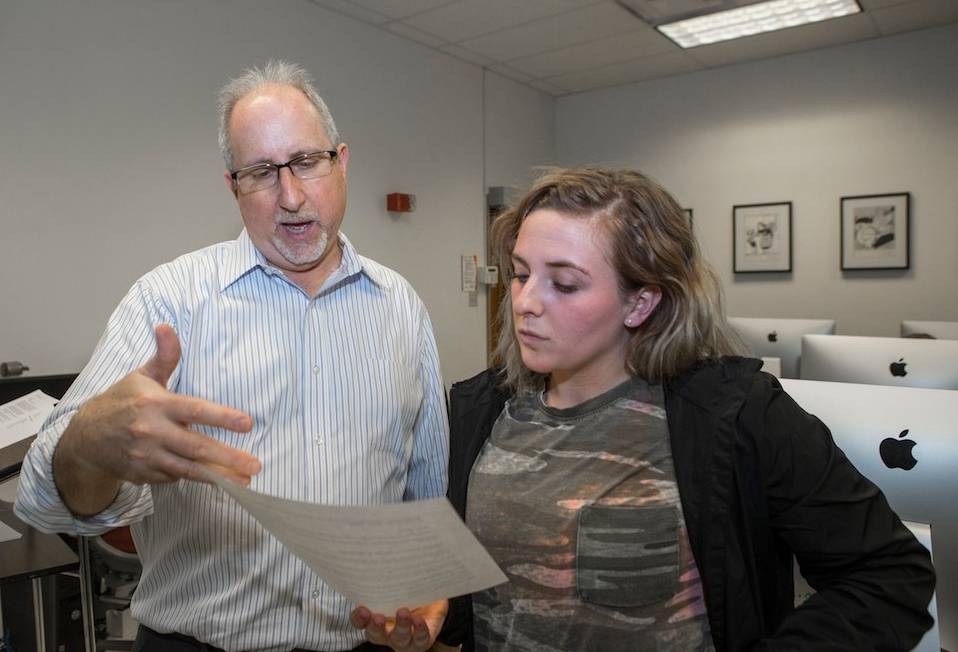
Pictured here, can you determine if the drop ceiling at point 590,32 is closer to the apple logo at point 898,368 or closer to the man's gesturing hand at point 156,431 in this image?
the apple logo at point 898,368

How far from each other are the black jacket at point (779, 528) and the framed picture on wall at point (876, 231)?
14.0 ft

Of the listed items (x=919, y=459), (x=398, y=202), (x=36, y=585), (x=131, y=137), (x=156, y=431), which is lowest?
(x=36, y=585)

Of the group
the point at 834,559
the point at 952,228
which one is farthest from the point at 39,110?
the point at 952,228

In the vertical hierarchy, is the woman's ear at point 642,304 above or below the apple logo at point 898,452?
above

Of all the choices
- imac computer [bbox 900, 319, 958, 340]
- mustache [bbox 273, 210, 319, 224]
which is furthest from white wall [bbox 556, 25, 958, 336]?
mustache [bbox 273, 210, 319, 224]

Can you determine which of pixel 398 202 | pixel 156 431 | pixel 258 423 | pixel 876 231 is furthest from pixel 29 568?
pixel 876 231

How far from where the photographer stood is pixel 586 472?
1.10 meters

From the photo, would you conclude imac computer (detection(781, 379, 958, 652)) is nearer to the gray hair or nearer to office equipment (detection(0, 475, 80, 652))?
the gray hair

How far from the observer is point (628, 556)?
1025mm

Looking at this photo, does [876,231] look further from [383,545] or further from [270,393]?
[383,545]

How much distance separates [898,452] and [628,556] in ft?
1.62

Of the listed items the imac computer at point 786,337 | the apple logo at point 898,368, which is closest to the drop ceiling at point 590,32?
the imac computer at point 786,337

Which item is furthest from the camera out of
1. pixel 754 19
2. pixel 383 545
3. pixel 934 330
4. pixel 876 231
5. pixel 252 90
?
pixel 876 231

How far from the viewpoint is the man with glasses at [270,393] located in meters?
1.20
